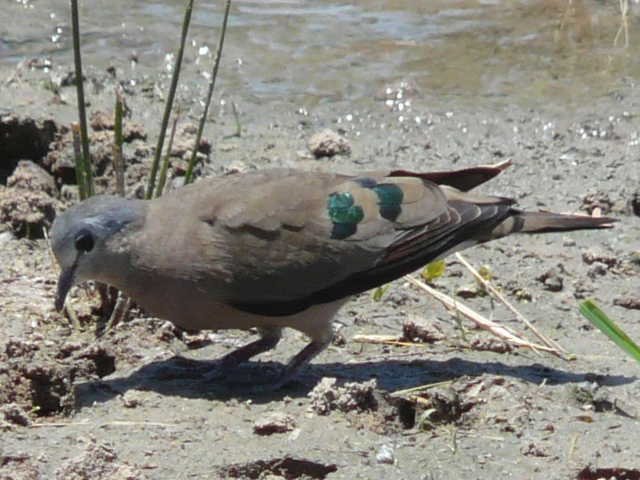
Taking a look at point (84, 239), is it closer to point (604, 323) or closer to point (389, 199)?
point (389, 199)

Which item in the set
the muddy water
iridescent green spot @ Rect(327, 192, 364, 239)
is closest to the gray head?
iridescent green spot @ Rect(327, 192, 364, 239)

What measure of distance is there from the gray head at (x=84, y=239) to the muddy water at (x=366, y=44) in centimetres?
356

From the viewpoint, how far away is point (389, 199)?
5.27 m

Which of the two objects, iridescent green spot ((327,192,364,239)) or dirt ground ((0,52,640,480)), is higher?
iridescent green spot ((327,192,364,239))

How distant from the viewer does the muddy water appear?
8.71 metres

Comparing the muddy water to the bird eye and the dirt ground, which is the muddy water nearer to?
the dirt ground

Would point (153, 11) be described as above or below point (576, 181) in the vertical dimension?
above

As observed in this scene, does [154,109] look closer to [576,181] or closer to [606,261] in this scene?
[576,181]

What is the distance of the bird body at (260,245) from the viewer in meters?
4.93

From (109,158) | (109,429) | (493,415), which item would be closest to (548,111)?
(109,158)

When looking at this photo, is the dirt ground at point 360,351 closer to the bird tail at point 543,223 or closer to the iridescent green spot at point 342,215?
the bird tail at point 543,223

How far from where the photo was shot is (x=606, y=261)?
626 cm

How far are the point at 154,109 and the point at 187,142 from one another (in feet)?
3.71

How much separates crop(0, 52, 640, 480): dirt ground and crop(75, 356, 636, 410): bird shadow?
13mm
